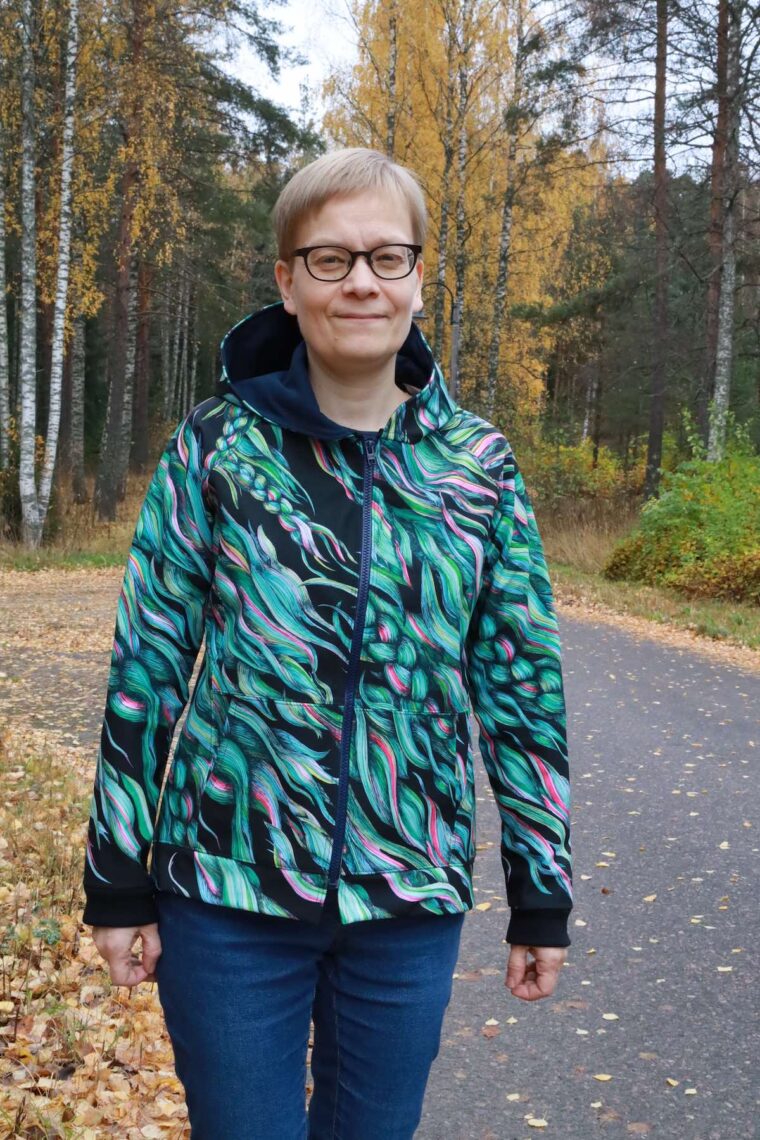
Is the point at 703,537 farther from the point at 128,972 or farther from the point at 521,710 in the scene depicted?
the point at 128,972

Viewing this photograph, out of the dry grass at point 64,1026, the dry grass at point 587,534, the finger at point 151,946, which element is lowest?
the dry grass at point 64,1026

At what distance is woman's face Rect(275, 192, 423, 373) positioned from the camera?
181cm

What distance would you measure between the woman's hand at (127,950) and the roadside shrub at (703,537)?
41.1 ft

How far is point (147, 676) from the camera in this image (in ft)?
5.72

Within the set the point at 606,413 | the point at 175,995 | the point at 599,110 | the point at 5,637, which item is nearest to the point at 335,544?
the point at 175,995

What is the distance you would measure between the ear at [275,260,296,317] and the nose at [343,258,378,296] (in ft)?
0.48

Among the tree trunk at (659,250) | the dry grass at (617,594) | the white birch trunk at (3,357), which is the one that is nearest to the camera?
the dry grass at (617,594)

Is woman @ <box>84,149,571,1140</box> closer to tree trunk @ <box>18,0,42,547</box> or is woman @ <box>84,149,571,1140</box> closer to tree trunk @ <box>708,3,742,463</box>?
tree trunk @ <box>18,0,42,547</box>

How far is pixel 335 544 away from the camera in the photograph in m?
1.74

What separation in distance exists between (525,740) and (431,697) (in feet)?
0.74

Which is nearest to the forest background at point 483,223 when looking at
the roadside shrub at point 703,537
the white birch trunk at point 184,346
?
the roadside shrub at point 703,537

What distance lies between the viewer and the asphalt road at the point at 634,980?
10.4 feet

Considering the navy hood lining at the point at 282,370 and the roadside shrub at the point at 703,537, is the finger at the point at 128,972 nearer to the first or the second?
the navy hood lining at the point at 282,370

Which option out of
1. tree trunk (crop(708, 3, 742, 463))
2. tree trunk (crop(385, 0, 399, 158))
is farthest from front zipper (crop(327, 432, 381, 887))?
tree trunk (crop(385, 0, 399, 158))
